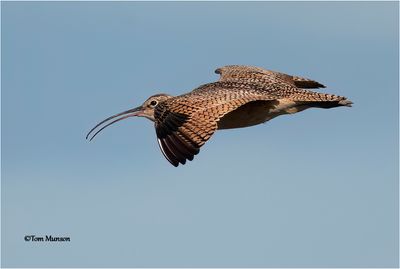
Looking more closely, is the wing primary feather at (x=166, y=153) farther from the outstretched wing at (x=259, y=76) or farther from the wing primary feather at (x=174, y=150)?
the outstretched wing at (x=259, y=76)

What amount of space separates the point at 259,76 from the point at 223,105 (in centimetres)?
458

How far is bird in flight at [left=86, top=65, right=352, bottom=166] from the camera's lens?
778 inches

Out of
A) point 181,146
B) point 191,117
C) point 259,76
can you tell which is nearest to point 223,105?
point 191,117

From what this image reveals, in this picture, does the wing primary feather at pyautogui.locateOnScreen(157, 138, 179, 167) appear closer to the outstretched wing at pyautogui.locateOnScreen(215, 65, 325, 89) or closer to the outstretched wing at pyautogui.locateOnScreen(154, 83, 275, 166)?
the outstretched wing at pyautogui.locateOnScreen(154, 83, 275, 166)

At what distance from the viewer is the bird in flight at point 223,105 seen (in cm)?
1975

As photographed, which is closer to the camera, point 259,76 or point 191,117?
point 191,117

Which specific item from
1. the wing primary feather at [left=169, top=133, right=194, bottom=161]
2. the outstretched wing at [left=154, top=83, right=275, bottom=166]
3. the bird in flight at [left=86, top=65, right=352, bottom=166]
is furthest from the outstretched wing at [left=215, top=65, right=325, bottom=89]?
the wing primary feather at [left=169, top=133, right=194, bottom=161]

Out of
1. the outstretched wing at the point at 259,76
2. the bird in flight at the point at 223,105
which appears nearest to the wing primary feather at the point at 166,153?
the bird in flight at the point at 223,105

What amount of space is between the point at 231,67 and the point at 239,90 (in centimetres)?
446

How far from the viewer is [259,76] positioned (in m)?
25.2

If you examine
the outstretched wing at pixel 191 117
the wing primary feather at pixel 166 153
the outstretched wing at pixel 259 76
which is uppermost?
the outstretched wing at pixel 259 76

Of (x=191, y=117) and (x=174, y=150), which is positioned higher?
(x=191, y=117)

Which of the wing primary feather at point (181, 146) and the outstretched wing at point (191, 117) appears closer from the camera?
the wing primary feather at point (181, 146)

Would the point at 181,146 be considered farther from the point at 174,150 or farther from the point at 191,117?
the point at 191,117
